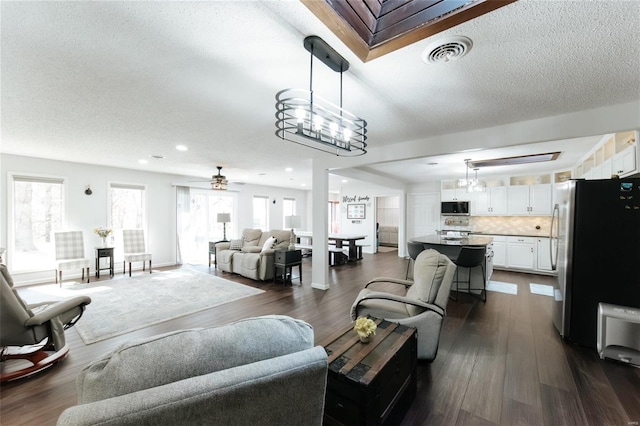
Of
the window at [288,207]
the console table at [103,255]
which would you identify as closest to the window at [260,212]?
the window at [288,207]

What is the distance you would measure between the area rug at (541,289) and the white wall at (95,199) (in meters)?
8.32

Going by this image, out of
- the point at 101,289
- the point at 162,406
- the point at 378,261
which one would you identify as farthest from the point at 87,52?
the point at 378,261

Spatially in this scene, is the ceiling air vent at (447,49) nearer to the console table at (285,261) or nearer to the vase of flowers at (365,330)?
the vase of flowers at (365,330)

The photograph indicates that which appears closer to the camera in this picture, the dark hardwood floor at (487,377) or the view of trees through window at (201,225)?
the dark hardwood floor at (487,377)

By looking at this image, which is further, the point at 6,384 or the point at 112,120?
the point at 112,120

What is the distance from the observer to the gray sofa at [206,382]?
0.64 meters

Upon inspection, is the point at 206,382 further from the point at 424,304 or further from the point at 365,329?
the point at 424,304

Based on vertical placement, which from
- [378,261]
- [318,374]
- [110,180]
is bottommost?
[378,261]

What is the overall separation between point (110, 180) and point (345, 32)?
269 inches

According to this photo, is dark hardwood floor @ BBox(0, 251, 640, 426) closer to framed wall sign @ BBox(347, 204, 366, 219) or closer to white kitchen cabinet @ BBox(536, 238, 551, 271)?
white kitchen cabinet @ BBox(536, 238, 551, 271)

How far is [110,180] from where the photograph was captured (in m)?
6.16

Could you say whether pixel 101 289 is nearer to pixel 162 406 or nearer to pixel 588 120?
pixel 162 406

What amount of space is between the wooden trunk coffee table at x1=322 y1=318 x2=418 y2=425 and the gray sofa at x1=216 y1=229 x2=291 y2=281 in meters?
3.69

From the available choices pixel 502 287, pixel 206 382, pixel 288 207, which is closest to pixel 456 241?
pixel 502 287
